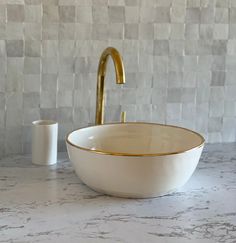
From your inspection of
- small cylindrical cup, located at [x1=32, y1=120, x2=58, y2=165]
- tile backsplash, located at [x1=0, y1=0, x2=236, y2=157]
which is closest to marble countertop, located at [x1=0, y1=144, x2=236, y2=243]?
small cylindrical cup, located at [x1=32, y1=120, x2=58, y2=165]

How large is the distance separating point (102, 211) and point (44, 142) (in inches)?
14.7

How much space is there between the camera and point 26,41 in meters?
1.53

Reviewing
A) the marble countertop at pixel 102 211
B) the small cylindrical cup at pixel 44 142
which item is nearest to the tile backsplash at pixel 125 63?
the small cylindrical cup at pixel 44 142

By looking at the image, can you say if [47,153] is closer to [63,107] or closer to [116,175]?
[63,107]

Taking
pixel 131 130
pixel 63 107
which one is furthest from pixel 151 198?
pixel 63 107

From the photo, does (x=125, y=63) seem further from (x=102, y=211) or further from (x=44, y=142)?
(x=102, y=211)

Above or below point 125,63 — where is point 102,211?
below

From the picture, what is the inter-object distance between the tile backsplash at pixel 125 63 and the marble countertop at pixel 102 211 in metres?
0.19

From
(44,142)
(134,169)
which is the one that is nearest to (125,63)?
(44,142)

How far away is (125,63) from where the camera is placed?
1.64 metres

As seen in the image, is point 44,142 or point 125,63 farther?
point 125,63

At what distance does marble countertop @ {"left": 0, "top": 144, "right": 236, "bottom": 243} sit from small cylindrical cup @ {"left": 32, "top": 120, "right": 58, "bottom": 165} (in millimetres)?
25

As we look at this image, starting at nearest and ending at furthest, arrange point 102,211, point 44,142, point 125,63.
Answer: point 102,211 < point 44,142 < point 125,63

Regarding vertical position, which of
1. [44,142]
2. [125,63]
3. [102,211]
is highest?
[125,63]
